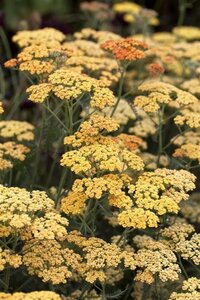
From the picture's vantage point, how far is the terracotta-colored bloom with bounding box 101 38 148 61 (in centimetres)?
278

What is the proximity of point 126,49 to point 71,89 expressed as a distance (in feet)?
1.39

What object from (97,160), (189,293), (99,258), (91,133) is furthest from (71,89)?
(189,293)

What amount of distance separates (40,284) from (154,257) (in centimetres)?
65

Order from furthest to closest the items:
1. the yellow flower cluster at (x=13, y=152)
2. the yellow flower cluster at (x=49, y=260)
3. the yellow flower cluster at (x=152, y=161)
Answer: the yellow flower cluster at (x=152, y=161)
the yellow flower cluster at (x=13, y=152)
the yellow flower cluster at (x=49, y=260)

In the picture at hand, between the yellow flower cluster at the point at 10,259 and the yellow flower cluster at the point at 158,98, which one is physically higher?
the yellow flower cluster at the point at 158,98

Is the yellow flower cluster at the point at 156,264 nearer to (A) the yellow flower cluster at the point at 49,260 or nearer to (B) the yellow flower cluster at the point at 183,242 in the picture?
(B) the yellow flower cluster at the point at 183,242

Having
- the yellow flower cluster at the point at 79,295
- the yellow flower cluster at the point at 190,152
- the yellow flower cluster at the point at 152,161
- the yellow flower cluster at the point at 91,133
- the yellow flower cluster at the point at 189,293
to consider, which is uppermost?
the yellow flower cluster at the point at 91,133

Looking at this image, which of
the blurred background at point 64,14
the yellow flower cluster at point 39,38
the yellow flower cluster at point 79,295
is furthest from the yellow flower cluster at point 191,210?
the blurred background at point 64,14

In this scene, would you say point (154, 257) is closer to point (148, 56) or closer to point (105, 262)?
point (105, 262)

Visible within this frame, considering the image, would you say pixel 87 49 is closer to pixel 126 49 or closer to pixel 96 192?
pixel 126 49

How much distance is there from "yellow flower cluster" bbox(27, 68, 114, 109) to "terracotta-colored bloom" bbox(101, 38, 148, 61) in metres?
0.20

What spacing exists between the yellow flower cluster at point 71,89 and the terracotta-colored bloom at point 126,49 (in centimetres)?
20

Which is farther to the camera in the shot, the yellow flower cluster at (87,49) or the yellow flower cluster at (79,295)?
the yellow flower cluster at (87,49)

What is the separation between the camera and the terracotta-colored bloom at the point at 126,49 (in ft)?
9.12
